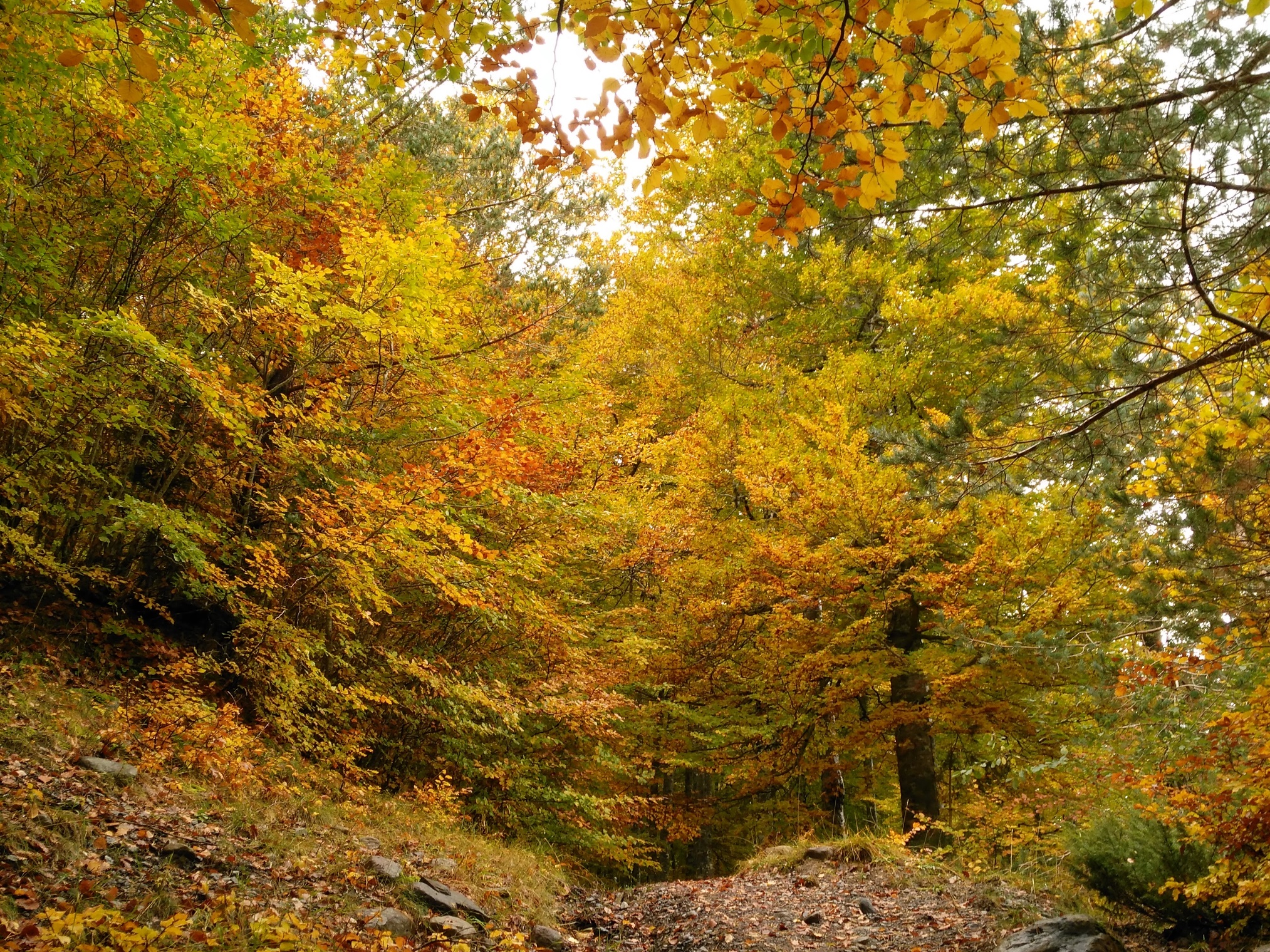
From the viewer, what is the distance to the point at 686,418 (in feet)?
44.8

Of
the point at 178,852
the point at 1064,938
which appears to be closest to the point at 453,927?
the point at 178,852

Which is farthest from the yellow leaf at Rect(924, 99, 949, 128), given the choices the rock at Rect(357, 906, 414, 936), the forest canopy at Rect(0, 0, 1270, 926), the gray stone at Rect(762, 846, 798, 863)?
the gray stone at Rect(762, 846, 798, 863)

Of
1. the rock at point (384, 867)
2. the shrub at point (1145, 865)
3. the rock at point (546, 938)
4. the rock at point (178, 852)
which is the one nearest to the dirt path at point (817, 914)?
the rock at point (546, 938)

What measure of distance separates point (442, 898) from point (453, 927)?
0.39m

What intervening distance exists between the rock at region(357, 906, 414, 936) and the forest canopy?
257 cm

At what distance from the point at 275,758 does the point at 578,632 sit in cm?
335

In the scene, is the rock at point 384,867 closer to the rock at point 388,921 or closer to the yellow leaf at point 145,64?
the rock at point 388,921

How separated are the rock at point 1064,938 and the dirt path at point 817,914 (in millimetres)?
378

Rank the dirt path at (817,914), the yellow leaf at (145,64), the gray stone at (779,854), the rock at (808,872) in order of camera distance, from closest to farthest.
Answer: the yellow leaf at (145,64), the dirt path at (817,914), the rock at (808,872), the gray stone at (779,854)

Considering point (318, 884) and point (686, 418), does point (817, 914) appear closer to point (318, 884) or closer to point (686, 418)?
point (318, 884)

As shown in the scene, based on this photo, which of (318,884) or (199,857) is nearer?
(199,857)

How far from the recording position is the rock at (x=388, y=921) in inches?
163

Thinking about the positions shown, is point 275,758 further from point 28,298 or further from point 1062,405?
point 1062,405

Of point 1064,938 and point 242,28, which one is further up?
point 242,28
